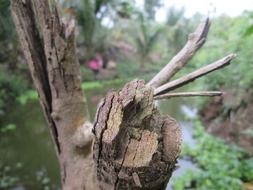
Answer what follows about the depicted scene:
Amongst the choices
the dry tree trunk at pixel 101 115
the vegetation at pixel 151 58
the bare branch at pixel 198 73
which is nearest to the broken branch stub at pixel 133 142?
the dry tree trunk at pixel 101 115

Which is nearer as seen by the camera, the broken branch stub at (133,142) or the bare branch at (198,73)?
the broken branch stub at (133,142)

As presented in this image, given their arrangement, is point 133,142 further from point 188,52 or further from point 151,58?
point 151,58

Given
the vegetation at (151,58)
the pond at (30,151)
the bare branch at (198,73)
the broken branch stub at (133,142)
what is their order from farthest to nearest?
the pond at (30,151)
the vegetation at (151,58)
the bare branch at (198,73)
the broken branch stub at (133,142)

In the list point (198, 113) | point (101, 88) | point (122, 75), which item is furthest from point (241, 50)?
point (122, 75)

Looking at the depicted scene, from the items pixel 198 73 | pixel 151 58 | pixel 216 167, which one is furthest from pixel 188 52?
pixel 151 58

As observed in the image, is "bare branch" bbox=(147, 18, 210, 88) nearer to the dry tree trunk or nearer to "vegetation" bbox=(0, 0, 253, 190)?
the dry tree trunk

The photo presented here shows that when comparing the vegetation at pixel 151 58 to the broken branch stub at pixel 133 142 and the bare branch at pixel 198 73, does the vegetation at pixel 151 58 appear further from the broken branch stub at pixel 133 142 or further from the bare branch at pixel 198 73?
the broken branch stub at pixel 133 142
